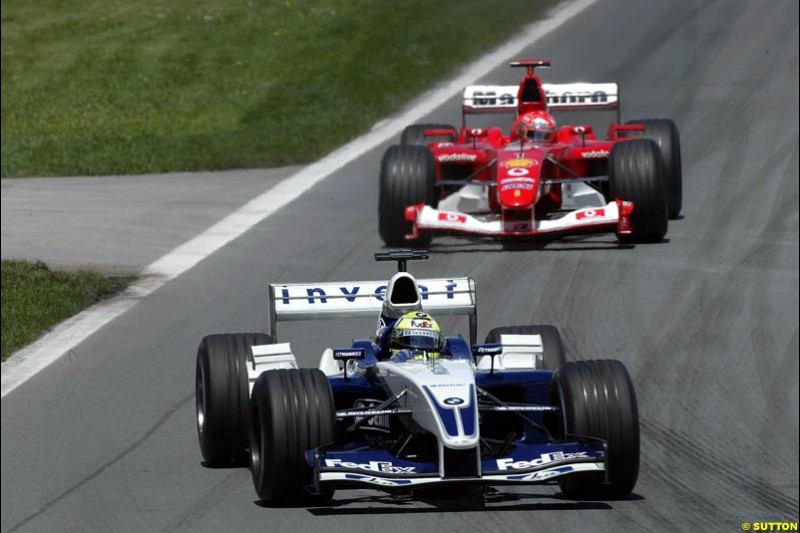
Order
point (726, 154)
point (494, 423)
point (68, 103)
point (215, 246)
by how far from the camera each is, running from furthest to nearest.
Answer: point (68, 103) < point (726, 154) < point (215, 246) < point (494, 423)

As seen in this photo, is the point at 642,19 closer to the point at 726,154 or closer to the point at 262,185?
the point at 726,154

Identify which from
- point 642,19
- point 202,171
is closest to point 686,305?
point 202,171

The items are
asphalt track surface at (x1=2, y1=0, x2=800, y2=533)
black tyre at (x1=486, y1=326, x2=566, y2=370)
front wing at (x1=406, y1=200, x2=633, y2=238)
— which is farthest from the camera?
front wing at (x1=406, y1=200, x2=633, y2=238)

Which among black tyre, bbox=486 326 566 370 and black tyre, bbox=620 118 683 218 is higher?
black tyre, bbox=620 118 683 218

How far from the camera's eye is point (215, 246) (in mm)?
19625

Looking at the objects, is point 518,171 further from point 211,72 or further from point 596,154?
point 211,72

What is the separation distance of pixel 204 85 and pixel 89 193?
20.0ft

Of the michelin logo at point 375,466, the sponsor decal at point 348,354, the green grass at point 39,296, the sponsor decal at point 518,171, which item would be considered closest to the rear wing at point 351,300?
the sponsor decal at point 348,354

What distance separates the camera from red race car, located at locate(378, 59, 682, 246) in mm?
17875

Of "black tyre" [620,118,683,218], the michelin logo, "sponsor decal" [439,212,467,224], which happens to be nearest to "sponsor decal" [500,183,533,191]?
"sponsor decal" [439,212,467,224]

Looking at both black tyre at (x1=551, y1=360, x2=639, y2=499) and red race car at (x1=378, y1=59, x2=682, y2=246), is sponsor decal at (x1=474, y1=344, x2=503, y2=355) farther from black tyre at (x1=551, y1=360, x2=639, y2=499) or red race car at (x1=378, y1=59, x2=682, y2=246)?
red race car at (x1=378, y1=59, x2=682, y2=246)

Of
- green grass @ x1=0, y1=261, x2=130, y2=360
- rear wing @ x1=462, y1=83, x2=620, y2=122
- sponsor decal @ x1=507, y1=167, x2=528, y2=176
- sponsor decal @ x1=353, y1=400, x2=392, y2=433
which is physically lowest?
sponsor decal @ x1=353, y1=400, x2=392, y2=433

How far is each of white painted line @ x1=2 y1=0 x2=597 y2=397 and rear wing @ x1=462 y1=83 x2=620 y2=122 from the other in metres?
2.80

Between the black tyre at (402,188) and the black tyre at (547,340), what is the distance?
6.49m
